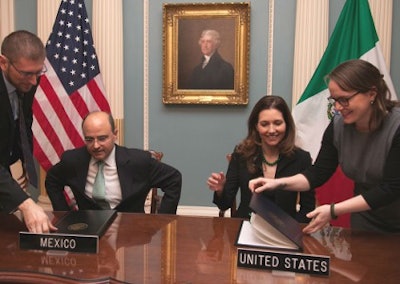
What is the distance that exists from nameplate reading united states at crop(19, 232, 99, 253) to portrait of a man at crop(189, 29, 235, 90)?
322cm

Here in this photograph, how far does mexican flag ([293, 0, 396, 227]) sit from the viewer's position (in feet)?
12.2

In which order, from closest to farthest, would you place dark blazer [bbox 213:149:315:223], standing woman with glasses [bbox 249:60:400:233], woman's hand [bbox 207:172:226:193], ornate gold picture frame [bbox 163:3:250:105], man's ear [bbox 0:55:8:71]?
standing woman with glasses [bbox 249:60:400:233]
man's ear [bbox 0:55:8:71]
woman's hand [bbox 207:172:226:193]
dark blazer [bbox 213:149:315:223]
ornate gold picture frame [bbox 163:3:250:105]

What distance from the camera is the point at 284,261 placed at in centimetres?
153

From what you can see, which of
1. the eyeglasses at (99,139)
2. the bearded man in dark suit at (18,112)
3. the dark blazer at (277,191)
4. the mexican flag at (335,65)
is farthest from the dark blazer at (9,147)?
the mexican flag at (335,65)

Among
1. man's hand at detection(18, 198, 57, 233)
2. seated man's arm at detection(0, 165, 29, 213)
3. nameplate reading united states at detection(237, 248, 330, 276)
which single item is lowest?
nameplate reading united states at detection(237, 248, 330, 276)

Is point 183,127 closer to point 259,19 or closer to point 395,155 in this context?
point 259,19

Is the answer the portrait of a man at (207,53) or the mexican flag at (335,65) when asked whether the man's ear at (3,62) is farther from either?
the portrait of a man at (207,53)

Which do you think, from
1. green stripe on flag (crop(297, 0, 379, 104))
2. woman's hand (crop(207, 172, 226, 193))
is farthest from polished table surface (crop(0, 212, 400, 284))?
green stripe on flag (crop(297, 0, 379, 104))

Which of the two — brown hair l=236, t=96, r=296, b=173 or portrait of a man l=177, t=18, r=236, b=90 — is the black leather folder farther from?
portrait of a man l=177, t=18, r=236, b=90

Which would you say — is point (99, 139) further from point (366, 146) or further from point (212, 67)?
point (212, 67)

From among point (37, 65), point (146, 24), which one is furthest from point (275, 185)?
point (146, 24)

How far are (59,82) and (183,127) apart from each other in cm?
141

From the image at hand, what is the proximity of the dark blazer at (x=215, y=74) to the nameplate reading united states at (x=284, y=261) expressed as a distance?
3289 millimetres

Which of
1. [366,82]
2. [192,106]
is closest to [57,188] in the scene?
[366,82]
